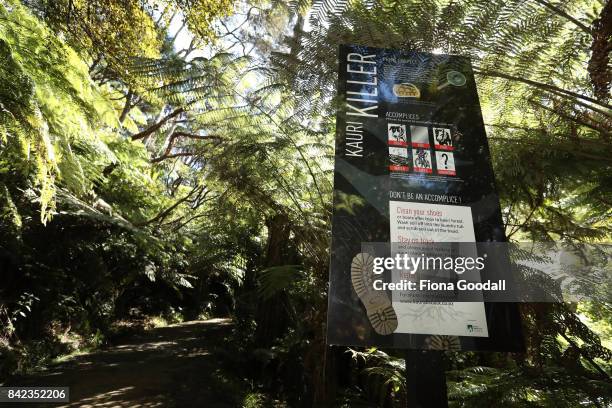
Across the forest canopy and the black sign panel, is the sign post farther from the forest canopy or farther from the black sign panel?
the forest canopy

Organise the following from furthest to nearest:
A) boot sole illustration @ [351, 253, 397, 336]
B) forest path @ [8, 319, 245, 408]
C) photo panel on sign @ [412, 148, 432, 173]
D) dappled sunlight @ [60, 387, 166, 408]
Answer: forest path @ [8, 319, 245, 408] < dappled sunlight @ [60, 387, 166, 408] < photo panel on sign @ [412, 148, 432, 173] < boot sole illustration @ [351, 253, 397, 336]

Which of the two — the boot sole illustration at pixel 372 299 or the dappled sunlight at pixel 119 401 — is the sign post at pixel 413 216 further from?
the dappled sunlight at pixel 119 401

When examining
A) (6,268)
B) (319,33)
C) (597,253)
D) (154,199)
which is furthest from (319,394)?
(6,268)

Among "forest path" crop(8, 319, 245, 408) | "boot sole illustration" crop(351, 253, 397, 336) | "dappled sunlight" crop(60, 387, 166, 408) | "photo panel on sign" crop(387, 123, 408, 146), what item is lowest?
"dappled sunlight" crop(60, 387, 166, 408)

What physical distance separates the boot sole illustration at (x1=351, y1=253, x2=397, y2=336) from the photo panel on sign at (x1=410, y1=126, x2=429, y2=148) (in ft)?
1.56

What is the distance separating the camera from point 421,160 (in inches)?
51.3

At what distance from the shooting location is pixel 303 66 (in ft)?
5.84

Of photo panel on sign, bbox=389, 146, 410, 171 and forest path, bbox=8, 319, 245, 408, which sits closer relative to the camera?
photo panel on sign, bbox=389, 146, 410, 171

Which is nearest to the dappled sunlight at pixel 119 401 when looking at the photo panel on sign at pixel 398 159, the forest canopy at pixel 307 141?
the forest canopy at pixel 307 141

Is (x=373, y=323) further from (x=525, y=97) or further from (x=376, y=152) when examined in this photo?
(x=525, y=97)

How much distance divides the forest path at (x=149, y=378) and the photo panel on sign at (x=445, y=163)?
4.38 m

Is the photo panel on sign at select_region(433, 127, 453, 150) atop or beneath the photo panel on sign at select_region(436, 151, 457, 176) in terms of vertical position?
atop

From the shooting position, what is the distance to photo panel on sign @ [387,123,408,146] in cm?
133

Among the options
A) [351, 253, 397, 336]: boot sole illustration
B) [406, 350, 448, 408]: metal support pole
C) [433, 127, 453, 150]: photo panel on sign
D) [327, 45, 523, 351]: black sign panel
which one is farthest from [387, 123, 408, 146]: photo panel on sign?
[406, 350, 448, 408]: metal support pole
